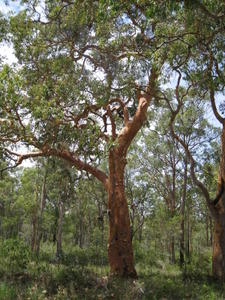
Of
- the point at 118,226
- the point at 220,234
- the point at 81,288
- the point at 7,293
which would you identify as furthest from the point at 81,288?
the point at 220,234

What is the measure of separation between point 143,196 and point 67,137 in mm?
15873

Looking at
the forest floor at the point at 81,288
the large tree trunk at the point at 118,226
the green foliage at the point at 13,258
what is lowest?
the forest floor at the point at 81,288

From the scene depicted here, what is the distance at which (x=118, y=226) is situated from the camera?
911 centimetres

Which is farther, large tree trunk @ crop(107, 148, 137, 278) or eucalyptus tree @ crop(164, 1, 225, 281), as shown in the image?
large tree trunk @ crop(107, 148, 137, 278)

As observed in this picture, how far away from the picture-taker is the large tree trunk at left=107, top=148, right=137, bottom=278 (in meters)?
8.84

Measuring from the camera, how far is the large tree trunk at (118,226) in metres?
8.84

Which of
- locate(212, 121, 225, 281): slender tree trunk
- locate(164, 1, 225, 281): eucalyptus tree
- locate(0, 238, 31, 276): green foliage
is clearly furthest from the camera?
locate(212, 121, 225, 281): slender tree trunk

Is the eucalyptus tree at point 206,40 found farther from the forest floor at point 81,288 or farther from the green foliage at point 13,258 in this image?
the green foliage at point 13,258

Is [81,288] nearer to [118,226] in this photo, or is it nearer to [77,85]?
[118,226]

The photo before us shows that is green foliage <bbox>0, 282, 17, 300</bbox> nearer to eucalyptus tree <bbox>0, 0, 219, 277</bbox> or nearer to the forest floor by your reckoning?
the forest floor

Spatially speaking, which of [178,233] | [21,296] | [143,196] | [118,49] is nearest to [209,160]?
[178,233]

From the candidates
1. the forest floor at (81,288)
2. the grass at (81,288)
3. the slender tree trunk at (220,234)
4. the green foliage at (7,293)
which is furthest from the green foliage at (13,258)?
the slender tree trunk at (220,234)

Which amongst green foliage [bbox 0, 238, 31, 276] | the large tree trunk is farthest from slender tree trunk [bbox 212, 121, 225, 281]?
green foliage [bbox 0, 238, 31, 276]

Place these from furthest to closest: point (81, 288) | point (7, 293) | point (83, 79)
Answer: point (83, 79) → point (81, 288) → point (7, 293)
